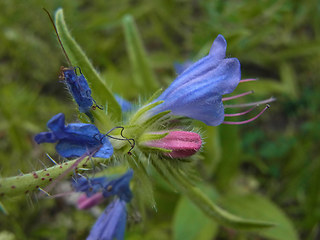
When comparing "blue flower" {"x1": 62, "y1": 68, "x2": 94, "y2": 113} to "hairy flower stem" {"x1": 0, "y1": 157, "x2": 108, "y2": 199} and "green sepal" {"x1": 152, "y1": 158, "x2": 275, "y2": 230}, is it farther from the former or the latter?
"green sepal" {"x1": 152, "y1": 158, "x2": 275, "y2": 230}

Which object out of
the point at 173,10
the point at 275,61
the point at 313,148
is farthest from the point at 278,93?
the point at 173,10

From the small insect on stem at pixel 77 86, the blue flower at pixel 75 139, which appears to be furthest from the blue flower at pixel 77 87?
the blue flower at pixel 75 139

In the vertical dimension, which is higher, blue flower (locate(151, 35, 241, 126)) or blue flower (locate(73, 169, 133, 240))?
blue flower (locate(151, 35, 241, 126))

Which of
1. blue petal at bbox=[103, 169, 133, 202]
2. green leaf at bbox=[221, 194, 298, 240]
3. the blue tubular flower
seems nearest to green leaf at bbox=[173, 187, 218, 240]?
green leaf at bbox=[221, 194, 298, 240]

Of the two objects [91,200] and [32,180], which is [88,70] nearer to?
[32,180]

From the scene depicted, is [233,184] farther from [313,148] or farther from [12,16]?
[12,16]

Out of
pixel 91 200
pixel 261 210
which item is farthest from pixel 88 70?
pixel 261 210
